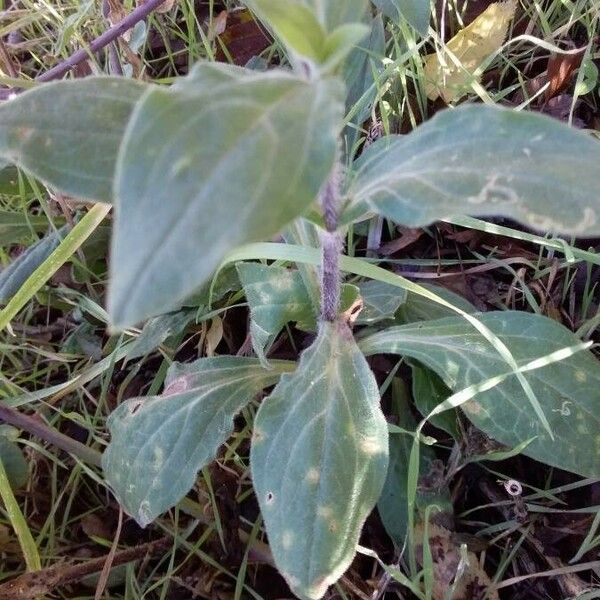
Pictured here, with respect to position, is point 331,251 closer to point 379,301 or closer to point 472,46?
point 379,301

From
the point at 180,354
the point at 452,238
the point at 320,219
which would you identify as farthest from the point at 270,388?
the point at 320,219

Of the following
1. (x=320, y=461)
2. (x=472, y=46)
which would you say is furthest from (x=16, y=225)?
(x=472, y=46)

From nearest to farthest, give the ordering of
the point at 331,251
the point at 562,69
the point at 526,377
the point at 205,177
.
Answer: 1. the point at 205,177
2. the point at 331,251
3. the point at 526,377
4. the point at 562,69

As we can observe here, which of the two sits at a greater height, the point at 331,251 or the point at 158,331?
the point at 331,251

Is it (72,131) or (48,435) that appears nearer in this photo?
(72,131)

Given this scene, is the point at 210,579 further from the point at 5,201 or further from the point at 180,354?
the point at 5,201

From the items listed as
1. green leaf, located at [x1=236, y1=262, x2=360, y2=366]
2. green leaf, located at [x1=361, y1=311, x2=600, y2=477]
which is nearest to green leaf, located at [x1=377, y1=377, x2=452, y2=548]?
green leaf, located at [x1=361, y1=311, x2=600, y2=477]

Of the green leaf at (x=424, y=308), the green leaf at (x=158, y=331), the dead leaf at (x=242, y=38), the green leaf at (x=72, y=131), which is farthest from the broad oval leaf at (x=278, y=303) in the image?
the dead leaf at (x=242, y=38)
